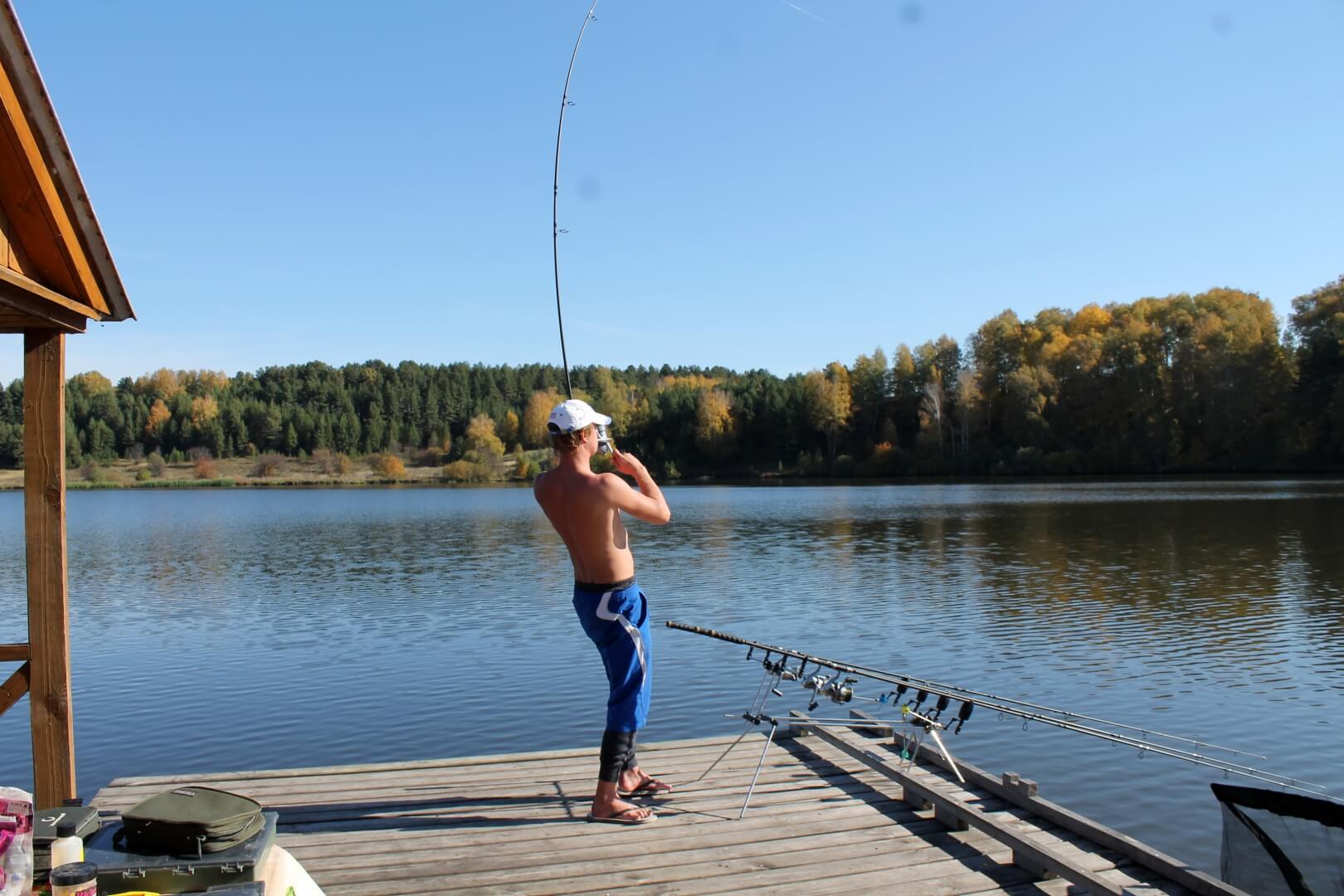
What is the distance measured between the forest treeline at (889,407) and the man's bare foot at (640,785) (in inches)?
1790

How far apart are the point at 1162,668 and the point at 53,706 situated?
448 inches

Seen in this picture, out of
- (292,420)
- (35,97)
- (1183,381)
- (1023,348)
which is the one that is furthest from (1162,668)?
(292,420)

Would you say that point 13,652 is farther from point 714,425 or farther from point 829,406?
point 714,425

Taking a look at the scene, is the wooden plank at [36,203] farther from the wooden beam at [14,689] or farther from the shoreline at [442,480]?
the shoreline at [442,480]

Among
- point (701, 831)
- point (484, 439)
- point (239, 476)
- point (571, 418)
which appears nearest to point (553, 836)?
point (701, 831)

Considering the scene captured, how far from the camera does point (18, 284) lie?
3.86 metres

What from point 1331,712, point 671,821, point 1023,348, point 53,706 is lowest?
point 1331,712

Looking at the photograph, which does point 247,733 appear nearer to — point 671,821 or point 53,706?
point 53,706

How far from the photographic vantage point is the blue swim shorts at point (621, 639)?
4852 millimetres

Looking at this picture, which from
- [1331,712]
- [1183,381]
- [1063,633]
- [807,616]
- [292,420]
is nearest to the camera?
[1331,712]

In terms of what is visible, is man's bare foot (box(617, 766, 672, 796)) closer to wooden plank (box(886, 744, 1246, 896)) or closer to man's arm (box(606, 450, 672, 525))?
man's arm (box(606, 450, 672, 525))

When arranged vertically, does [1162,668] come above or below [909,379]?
below

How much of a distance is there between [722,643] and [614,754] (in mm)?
9592

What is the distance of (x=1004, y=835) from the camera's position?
439 centimetres
